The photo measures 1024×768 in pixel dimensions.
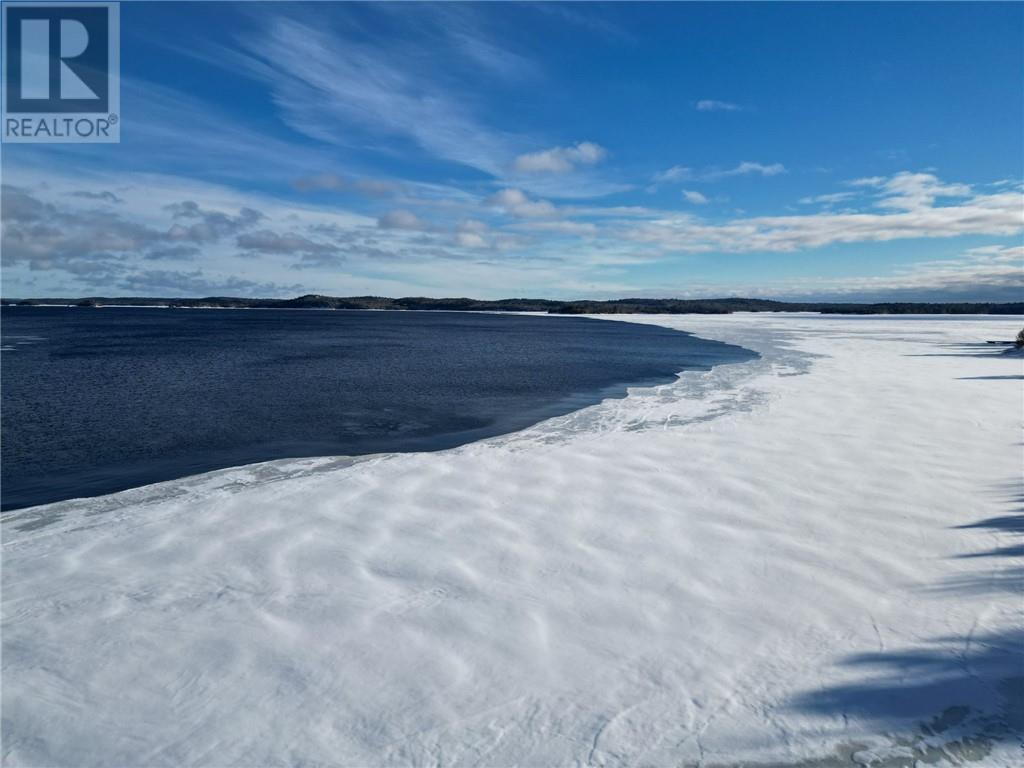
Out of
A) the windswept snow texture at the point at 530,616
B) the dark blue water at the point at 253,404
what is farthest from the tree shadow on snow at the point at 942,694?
the dark blue water at the point at 253,404

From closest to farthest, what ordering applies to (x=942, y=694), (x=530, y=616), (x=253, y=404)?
(x=942, y=694) < (x=530, y=616) < (x=253, y=404)

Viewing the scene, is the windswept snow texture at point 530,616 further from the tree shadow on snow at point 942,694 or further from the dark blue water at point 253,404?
the dark blue water at point 253,404

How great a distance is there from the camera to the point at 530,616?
425 centimetres

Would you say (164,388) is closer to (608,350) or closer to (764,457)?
(764,457)

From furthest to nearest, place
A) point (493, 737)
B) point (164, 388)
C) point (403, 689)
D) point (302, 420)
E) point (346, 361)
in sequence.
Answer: point (346, 361) → point (164, 388) → point (302, 420) → point (403, 689) → point (493, 737)

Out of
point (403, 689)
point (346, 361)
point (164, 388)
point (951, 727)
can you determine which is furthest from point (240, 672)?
point (346, 361)

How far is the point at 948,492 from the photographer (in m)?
6.59

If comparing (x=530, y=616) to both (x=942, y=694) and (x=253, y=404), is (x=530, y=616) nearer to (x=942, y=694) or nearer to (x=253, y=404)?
(x=942, y=694)

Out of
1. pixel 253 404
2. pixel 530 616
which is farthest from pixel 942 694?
pixel 253 404

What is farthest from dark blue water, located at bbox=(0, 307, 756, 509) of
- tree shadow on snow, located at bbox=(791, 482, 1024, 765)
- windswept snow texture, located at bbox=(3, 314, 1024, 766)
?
tree shadow on snow, located at bbox=(791, 482, 1024, 765)

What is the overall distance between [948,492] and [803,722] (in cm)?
467

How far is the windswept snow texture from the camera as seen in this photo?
3.13m

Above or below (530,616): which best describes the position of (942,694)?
above

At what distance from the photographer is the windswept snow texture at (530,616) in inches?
123
